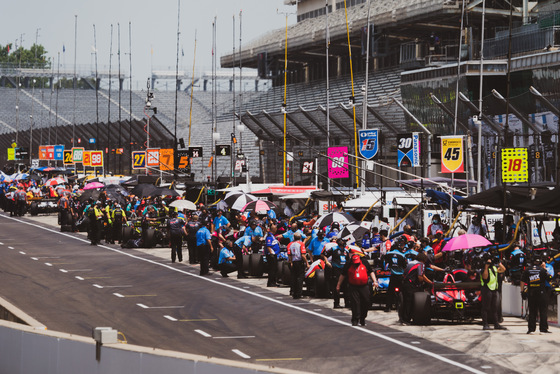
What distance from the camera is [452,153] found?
31.6 meters

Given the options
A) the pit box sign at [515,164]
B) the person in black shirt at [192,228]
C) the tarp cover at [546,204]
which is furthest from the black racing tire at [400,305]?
the person in black shirt at [192,228]

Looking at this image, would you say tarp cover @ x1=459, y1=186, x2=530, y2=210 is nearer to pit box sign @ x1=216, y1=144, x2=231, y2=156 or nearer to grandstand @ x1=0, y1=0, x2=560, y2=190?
grandstand @ x1=0, y1=0, x2=560, y2=190

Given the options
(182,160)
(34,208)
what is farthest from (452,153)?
(34,208)

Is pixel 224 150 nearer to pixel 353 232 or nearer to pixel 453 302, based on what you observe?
pixel 353 232

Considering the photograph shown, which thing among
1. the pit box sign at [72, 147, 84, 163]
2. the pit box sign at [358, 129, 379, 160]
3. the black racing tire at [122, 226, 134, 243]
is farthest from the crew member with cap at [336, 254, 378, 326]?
the pit box sign at [72, 147, 84, 163]

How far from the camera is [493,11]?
54.5m

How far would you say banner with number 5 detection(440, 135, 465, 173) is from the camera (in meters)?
31.3

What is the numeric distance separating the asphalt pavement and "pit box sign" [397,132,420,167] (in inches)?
332

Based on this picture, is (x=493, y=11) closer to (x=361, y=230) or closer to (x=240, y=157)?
(x=240, y=157)

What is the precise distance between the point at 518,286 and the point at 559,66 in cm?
2022

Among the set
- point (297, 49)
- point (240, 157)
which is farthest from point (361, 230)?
point (297, 49)

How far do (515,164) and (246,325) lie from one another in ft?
33.3

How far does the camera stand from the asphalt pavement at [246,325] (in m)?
16.5

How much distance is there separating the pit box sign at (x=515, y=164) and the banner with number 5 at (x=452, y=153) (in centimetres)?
393
